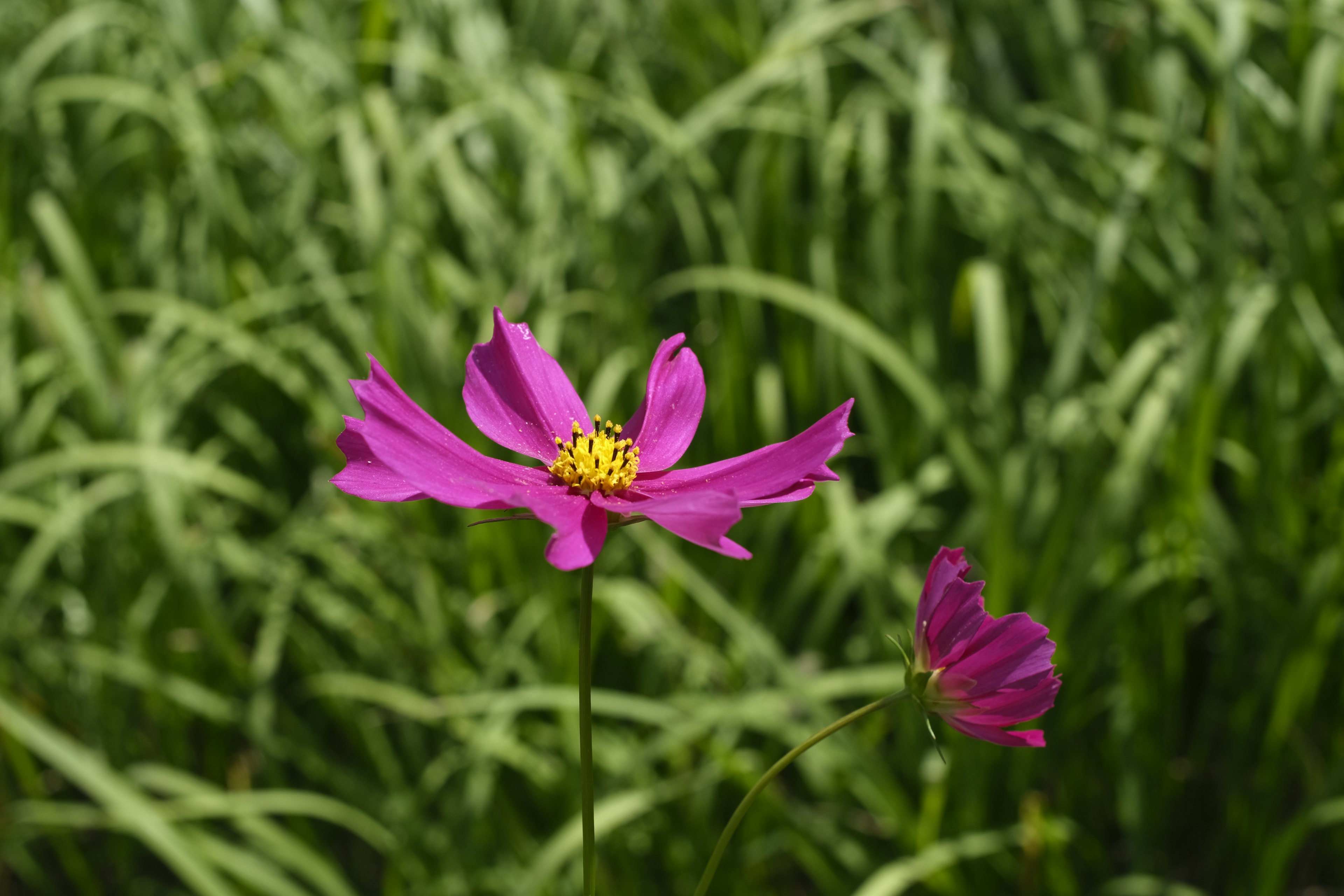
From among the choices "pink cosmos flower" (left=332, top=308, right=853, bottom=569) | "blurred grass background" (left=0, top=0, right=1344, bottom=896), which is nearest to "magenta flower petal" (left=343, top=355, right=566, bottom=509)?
"pink cosmos flower" (left=332, top=308, right=853, bottom=569)

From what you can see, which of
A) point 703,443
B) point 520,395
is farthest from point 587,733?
point 703,443

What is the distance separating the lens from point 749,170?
1.60 meters

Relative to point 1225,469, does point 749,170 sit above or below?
above

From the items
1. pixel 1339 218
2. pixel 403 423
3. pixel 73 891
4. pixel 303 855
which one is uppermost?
pixel 1339 218

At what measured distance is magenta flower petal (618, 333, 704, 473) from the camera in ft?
1.26

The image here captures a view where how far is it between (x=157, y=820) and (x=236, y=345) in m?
0.62

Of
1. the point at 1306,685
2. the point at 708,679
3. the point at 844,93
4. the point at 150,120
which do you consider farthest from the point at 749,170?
the point at 150,120

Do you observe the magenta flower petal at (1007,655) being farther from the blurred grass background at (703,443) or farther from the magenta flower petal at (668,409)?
the blurred grass background at (703,443)

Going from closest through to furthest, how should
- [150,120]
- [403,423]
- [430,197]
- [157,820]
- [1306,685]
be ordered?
[403,423], [157,820], [1306,685], [430,197], [150,120]

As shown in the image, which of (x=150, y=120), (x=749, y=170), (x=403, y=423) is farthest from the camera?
(x=150, y=120)

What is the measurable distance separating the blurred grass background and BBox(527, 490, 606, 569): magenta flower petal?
87 cm

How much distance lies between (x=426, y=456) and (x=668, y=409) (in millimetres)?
112

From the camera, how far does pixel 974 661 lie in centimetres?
29

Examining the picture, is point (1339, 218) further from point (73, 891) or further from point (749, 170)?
point (73, 891)
